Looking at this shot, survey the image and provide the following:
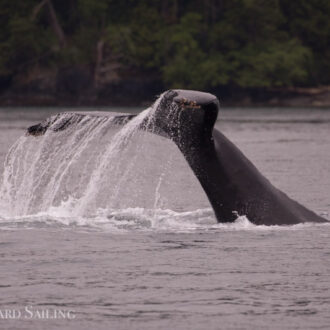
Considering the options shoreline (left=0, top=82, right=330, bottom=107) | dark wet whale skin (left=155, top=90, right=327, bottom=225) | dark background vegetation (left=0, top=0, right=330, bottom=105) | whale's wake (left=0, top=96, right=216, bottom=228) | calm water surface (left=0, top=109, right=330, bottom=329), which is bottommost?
shoreline (left=0, top=82, right=330, bottom=107)

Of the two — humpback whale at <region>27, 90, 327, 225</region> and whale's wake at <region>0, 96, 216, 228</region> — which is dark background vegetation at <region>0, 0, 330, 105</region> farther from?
humpback whale at <region>27, 90, 327, 225</region>

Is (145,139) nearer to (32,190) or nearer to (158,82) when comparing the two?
(32,190)

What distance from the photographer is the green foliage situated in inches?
3553

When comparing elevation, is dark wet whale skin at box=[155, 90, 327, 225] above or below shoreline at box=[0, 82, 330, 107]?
above

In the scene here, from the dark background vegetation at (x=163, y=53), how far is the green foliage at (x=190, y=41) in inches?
3.1

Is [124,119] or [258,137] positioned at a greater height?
[124,119]

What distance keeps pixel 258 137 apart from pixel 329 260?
33163 mm

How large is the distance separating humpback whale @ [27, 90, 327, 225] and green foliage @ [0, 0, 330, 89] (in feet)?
240

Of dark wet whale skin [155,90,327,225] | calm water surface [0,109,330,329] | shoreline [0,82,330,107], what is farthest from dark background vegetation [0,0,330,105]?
dark wet whale skin [155,90,327,225]

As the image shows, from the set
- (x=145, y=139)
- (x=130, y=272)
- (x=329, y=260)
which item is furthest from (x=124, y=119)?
(x=145, y=139)

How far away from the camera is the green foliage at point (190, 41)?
296ft

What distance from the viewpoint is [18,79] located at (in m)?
90.9

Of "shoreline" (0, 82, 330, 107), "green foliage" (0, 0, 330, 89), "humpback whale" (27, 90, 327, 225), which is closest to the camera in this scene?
"humpback whale" (27, 90, 327, 225)

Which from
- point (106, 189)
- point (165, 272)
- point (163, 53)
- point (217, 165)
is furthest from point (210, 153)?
point (163, 53)
